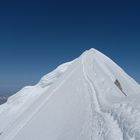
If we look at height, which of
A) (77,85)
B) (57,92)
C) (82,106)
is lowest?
(82,106)

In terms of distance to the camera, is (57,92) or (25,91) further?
(25,91)

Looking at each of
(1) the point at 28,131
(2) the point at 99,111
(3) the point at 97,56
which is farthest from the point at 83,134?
(3) the point at 97,56

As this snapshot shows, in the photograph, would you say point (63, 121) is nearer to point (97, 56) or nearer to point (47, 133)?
point (47, 133)

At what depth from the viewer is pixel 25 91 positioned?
4156 cm

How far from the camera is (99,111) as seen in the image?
13.3 meters

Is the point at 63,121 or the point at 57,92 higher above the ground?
the point at 57,92

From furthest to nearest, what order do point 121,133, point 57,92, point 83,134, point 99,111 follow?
point 57,92 → point 99,111 → point 83,134 → point 121,133

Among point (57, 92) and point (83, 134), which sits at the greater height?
point (57, 92)

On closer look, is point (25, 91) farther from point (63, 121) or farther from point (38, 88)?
point (63, 121)

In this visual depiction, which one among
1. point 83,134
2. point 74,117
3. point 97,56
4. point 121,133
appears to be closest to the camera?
point 121,133

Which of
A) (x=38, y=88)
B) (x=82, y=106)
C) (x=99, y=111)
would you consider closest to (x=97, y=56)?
(x=38, y=88)

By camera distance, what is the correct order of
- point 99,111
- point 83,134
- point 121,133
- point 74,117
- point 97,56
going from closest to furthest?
point 121,133
point 83,134
point 99,111
point 74,117
point 97,56

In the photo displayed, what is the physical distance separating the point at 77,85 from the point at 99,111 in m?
9.76

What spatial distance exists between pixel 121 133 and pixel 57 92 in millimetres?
13996
